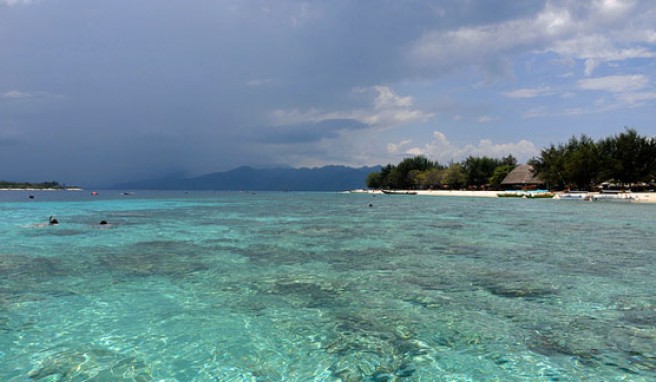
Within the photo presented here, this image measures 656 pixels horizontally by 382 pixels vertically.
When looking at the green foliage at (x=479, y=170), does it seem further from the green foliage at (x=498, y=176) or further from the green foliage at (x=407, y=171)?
the green foliage at (x=407, y=171)

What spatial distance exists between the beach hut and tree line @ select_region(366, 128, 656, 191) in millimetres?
4173

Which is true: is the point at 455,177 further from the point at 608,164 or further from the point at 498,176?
the point at 608,164

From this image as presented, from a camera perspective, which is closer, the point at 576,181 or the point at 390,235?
the point at 390,235

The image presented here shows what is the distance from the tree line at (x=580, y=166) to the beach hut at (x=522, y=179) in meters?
4.17

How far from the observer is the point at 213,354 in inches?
233

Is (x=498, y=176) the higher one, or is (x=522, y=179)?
(x=498, y=176)

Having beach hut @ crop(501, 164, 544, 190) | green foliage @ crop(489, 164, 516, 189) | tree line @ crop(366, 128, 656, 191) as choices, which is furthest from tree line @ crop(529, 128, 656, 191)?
green foliage @ crop(489, 164, 516, 189)

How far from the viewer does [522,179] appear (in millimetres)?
99938

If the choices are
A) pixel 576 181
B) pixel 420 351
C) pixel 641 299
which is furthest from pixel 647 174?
pixel 420 351

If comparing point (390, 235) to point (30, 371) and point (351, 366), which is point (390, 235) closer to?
point (351, 366)

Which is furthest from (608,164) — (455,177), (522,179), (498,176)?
(455,177)

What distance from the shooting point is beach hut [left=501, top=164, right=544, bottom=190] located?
323ft

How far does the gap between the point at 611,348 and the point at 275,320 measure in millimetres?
5476

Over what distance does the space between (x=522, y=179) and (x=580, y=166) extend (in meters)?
24.5
